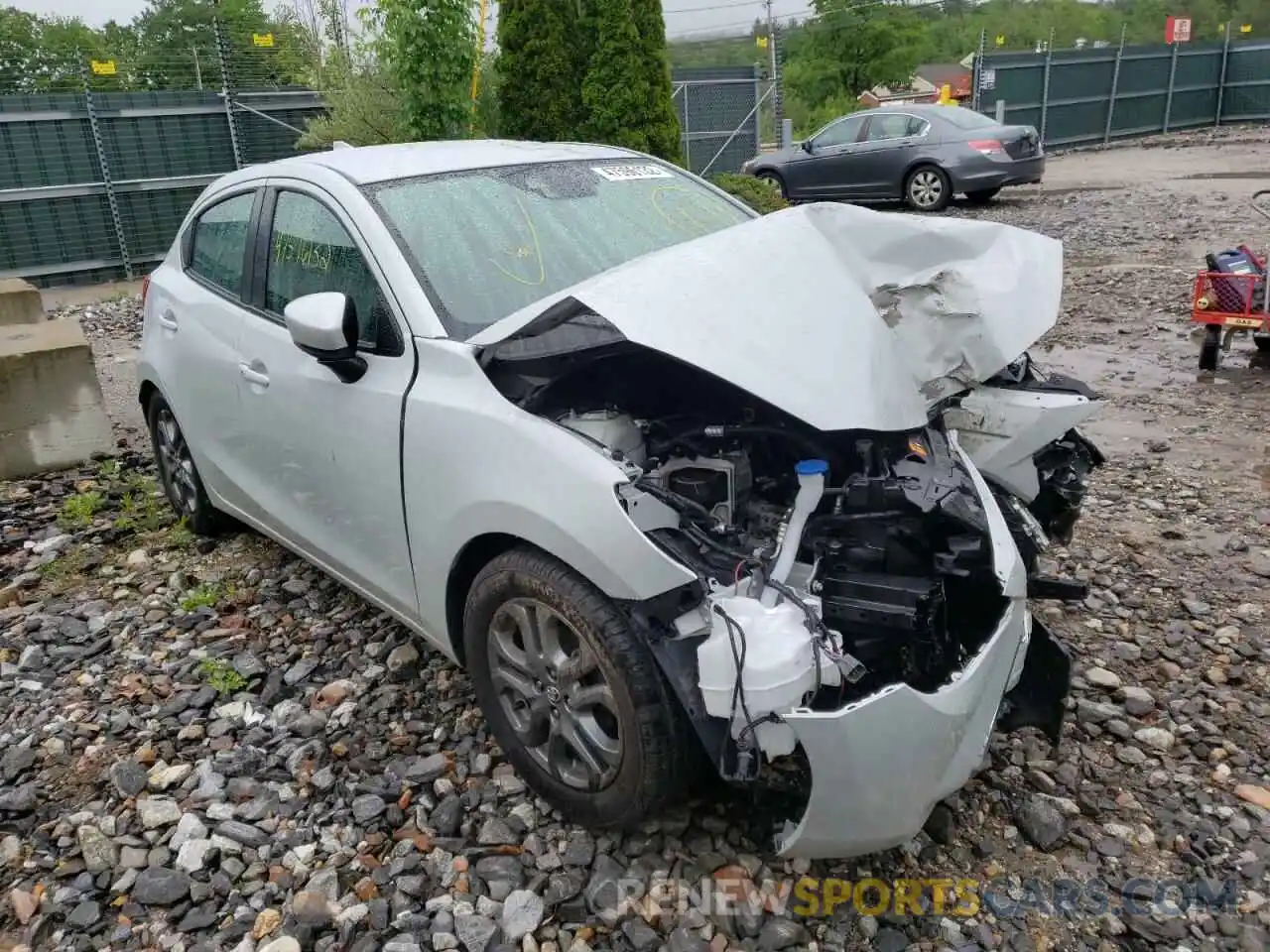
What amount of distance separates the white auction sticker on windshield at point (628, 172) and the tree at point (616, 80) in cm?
673

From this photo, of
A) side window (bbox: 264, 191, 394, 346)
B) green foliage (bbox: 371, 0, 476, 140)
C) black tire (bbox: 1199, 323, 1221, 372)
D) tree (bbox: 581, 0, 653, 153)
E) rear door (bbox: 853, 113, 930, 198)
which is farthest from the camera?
rear door (bbox: 853, 113, 930, 198)

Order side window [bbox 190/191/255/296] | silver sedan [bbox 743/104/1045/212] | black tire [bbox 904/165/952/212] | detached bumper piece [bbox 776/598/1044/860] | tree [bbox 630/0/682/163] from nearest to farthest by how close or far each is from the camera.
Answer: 1. detached bumper piece [bbox 776/598/1044/860]
2. side window [bbox 190/191/255/296]
3. tree [bbox 630/0/682/163]
4. silver sedan [bbox 743/104/1045/212]
5. black tire [bbox 904/165/952/212]

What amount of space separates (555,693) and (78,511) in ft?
12.1

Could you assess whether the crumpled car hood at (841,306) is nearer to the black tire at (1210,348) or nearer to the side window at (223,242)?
the side window at (223,242)

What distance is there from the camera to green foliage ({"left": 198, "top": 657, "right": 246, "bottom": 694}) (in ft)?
11.5

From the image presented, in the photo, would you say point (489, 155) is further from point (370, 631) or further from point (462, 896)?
point (462, 896)

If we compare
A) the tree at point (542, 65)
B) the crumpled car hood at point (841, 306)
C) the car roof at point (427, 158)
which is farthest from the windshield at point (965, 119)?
the crumpled car hood at point (841, 306)

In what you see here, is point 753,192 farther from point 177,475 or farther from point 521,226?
point 521,226

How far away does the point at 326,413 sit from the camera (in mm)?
3189

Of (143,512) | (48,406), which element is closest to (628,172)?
(143,512)

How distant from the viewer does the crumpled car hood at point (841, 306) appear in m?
2.38

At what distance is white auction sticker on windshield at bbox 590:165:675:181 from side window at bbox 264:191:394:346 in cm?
104

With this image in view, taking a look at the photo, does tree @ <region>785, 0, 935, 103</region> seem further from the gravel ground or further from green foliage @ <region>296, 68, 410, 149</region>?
the gravel ground


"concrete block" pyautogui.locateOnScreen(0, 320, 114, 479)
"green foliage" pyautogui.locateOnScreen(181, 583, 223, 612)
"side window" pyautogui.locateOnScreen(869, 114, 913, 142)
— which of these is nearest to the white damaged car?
"green foliage" pyautogui.locateOnScreen(181, 583, 223, 612)
